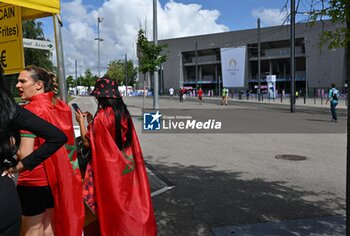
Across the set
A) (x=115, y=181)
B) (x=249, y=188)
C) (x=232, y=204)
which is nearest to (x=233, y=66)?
(x=249, y=188)

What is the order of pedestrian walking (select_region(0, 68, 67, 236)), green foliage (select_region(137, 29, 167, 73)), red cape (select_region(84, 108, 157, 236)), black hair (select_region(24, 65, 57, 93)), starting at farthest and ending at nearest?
green foliage (select_region(137, 29, 167, 73))
red cape (select_region(84, 108, 157, 236))
black hair (select_region(24, 65, 57, 93))
pedestrian walking (select_region(0, 68, 67, 236))

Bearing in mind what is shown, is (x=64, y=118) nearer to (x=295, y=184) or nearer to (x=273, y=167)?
(x=295, y=184)

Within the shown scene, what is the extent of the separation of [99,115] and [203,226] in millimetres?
1928

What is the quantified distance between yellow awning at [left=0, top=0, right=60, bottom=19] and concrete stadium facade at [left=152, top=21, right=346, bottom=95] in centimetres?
4647

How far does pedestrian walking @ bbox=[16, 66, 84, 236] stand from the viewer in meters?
2.91

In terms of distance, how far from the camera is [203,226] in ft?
14.6

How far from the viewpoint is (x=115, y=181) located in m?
3.28

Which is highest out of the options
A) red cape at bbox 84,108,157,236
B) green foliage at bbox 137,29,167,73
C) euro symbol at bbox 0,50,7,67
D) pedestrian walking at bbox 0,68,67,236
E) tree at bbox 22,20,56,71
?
tree at bbox 22,20,56,71

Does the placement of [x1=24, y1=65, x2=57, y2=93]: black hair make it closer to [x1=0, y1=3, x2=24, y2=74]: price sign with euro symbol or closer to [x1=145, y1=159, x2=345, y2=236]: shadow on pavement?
[x1=0, y1=3, x2=24, y2=74]: price sign with euro symbol

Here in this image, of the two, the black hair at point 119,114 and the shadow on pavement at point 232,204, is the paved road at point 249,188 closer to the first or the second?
the shadow on pavement at point 232,204

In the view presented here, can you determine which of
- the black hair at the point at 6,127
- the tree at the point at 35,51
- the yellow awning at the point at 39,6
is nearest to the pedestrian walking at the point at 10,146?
the black hair at the point at 6,127

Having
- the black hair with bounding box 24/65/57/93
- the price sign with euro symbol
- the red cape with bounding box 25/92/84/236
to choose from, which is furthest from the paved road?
the price sign with euro symbol

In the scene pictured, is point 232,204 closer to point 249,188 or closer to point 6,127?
point 249,188

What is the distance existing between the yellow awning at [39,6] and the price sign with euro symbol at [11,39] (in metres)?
0.21
